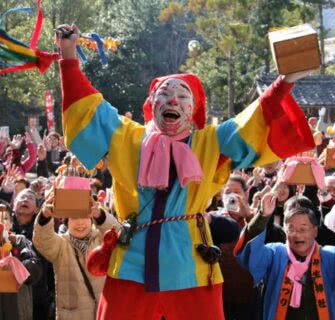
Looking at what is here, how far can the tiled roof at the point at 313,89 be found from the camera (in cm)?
2266

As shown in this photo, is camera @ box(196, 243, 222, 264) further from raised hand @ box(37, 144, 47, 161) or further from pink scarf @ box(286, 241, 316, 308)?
raised hand @ box(37, 144, 47, 161)

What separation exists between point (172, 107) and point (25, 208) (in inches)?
101

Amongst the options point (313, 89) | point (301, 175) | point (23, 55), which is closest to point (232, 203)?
point (301, 175)

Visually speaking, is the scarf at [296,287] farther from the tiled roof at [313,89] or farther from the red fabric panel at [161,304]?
the tiled roof at [313,89]

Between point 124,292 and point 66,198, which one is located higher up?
point 66,198

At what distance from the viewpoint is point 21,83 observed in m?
24.1

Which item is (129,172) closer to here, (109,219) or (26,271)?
(109,219)

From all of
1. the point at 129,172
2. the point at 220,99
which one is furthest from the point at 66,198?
the point at 220,99

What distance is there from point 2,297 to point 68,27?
2.22 m

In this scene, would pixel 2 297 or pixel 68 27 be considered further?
pixel 2 297

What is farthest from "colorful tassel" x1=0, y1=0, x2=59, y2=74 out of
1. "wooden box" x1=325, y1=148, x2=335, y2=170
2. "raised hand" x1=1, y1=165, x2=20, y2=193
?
"raised hand" x1=1, y1=165, x2=20, y2=193

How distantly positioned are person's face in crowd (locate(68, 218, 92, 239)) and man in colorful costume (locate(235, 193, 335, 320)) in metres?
1.21

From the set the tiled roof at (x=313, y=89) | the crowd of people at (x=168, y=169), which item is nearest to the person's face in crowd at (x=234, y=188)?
the crowd of people at (x=168, y=169)

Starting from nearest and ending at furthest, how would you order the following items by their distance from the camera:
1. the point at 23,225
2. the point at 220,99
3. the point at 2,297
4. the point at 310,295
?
the point at 310,295 → the point at 2,297 → the point at 23,225 → the point at 220,99
